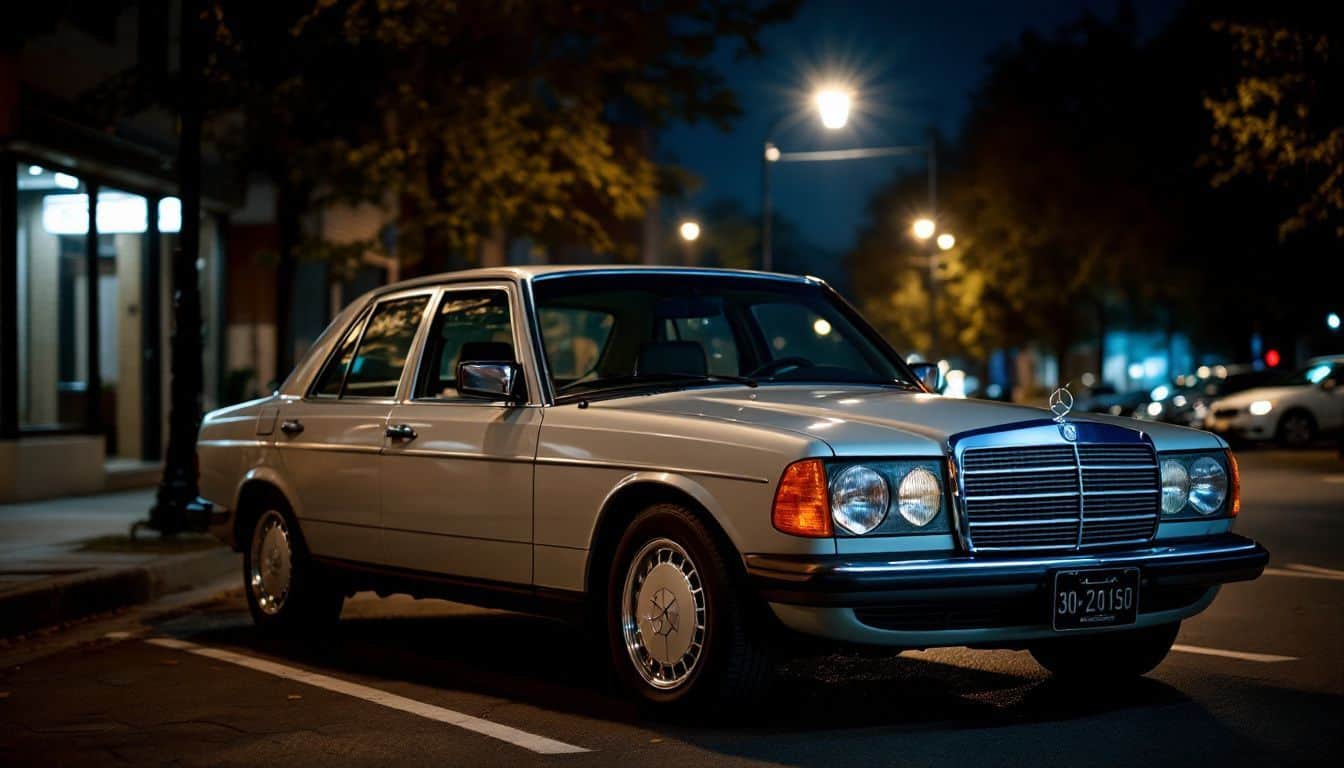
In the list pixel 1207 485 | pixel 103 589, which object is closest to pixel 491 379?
pixel 1207 485

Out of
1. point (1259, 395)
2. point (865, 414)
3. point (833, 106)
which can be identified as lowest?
point (1259, 395)

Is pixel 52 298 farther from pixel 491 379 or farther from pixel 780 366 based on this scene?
pixel 780 366

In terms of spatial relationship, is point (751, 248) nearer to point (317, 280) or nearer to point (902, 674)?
point (317, 280)

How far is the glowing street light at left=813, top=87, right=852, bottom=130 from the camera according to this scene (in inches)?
1171

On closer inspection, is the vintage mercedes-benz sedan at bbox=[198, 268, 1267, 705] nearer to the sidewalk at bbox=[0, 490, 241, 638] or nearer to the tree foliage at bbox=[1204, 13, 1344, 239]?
the sidewalk at bbox=[0, 490, 241, 638]

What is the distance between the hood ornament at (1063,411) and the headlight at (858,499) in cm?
75

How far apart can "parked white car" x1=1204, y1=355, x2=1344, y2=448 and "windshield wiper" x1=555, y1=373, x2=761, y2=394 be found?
23911mm

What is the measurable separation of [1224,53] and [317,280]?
19600mm

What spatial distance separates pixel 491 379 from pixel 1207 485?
2.90m

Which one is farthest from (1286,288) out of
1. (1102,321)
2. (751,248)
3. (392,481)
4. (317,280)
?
(751,248)

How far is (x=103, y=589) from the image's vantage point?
1111cm

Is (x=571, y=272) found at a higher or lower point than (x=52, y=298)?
lower

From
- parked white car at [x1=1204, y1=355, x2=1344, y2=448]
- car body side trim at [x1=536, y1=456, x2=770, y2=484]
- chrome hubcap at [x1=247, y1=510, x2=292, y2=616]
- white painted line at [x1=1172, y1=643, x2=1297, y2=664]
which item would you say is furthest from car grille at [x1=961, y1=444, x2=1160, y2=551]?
parked white car at [x1=1204, y1=355, x2=1344, y2=448]

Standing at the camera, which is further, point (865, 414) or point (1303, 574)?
point (1303, 574)
